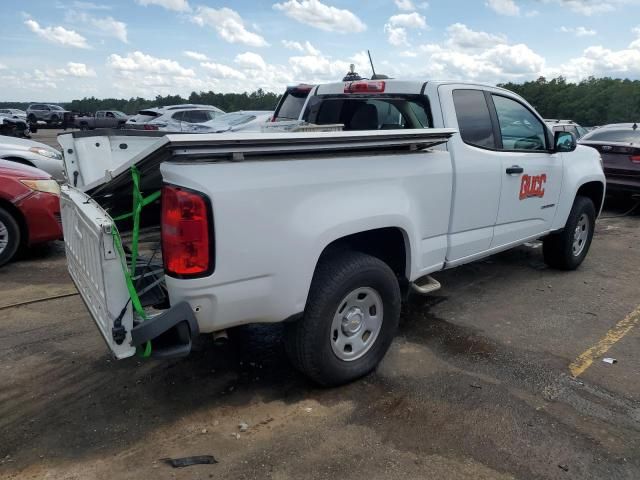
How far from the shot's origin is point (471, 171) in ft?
12.9

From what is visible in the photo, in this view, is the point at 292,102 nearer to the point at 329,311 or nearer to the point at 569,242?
the point at 569,242

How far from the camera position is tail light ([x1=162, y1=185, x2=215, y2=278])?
8.06ft

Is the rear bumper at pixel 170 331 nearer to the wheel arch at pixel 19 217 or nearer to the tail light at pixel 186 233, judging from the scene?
the tail light at pixel 186 233

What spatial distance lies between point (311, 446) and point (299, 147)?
1.58m

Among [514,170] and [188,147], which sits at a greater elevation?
[188,147]

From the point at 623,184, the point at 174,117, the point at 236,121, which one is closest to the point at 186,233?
the point at 623,184

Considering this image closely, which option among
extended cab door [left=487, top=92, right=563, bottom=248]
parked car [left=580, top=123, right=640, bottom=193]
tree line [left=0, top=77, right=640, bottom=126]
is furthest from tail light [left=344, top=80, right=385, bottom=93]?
tree line [left=0, top=77, right=640, bottom=126]

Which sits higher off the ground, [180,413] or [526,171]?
[526,171]

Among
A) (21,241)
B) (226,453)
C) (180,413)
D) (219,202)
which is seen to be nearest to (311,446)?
(226,453)

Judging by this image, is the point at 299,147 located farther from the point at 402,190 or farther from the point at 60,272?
the point at 60,272

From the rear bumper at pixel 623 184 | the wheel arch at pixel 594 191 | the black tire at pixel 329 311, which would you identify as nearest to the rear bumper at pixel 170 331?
the black tire at pixel 329 311

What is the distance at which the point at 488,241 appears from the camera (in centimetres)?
436

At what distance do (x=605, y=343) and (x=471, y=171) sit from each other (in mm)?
1707

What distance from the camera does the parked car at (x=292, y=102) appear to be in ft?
34.0
